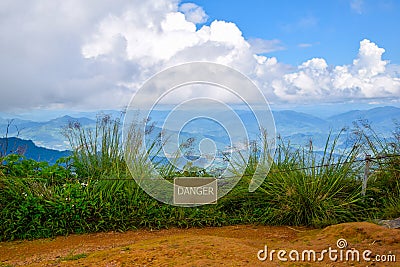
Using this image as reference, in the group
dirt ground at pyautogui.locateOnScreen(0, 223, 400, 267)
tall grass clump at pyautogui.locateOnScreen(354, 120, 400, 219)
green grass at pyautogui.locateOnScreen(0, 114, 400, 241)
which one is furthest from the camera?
tall grass clump at pyautogui.locateOnScreen(354, 120, 400, 219)

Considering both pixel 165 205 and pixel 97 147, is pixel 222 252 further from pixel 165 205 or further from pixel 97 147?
pixel 97 147

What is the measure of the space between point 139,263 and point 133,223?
2.35 m

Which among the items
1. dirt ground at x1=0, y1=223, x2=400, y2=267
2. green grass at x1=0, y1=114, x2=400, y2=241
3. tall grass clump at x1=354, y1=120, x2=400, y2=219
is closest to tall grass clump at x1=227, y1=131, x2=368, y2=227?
green grass at x1=0, y1=114, x2=400, y2=241

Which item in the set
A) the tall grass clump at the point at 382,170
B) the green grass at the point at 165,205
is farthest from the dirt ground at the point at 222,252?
the tall grass clump at the point at 382,170

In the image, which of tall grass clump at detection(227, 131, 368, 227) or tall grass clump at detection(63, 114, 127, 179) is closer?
tall grass clump at detection(227, 131, 368, 227)

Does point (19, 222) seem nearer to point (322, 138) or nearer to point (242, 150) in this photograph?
point (242, 150)

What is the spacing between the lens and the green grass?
5.61 m

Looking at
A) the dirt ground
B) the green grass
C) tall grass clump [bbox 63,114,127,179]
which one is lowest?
the dirt ground

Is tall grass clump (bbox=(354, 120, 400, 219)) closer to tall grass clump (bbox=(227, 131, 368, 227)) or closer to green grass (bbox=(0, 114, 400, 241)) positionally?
green grass (bbox=(0, 114, 400, 241))

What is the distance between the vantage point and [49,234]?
216 inches

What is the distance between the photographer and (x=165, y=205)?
5.98 metres

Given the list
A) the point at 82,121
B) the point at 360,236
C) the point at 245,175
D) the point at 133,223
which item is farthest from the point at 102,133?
the point at 360,236

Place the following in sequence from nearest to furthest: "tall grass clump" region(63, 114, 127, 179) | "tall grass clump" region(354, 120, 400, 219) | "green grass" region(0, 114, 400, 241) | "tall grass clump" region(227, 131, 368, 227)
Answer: "green grass" region(0, 114, 400, 241) → "tall grass clump" region(227, 131, 368, 227) → "tall grass clump" region(354, 120, 400, 219) → "tall grass clump" region(63, 114, 127, 179)

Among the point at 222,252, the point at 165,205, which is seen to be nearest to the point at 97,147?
the point at 165,205
